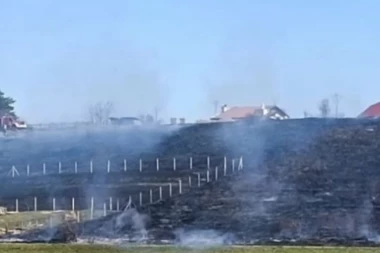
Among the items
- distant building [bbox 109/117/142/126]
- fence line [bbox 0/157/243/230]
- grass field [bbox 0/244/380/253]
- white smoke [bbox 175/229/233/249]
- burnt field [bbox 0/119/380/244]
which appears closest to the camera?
grass field [bbox 0/244/380/253]

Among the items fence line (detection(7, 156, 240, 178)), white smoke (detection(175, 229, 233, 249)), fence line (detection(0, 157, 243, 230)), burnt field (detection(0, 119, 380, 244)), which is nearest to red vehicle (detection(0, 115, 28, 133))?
fence line (detection(7, 156, 240, 178))

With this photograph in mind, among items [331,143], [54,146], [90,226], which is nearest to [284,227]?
[90,226]

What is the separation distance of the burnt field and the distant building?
5075 millimetres

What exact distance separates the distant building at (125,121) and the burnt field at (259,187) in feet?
16.7

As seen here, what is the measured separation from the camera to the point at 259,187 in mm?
26484

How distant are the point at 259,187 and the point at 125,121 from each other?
14.2m

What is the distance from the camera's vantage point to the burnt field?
70.9 feet

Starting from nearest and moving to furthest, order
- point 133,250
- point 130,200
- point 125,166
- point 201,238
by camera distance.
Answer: point 133,250
point 201,238
point 130,200
point 125,166

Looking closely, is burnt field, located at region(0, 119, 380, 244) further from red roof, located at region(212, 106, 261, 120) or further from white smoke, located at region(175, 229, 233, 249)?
red roof, located at region(212, 106, 261, 120)

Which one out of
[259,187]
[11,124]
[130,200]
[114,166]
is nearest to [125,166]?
[114,166]

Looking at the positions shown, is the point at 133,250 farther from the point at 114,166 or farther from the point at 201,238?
the point at 114,166

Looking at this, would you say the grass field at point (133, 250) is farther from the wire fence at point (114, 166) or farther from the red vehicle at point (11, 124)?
the red vehicle at point (11, 124)

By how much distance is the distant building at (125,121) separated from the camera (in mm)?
38491

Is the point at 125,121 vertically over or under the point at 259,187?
over
